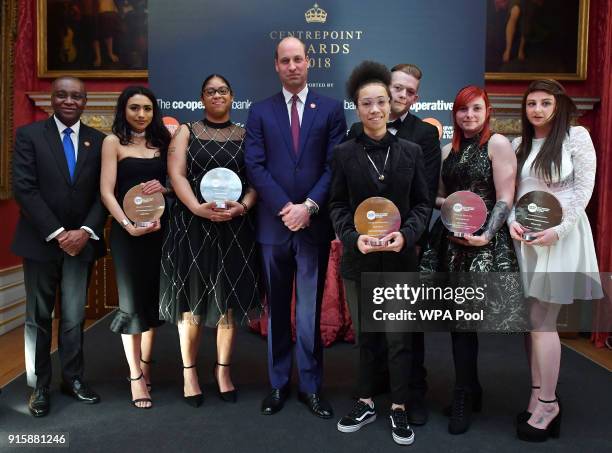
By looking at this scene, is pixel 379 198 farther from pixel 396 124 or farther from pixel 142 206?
pixel 142 206

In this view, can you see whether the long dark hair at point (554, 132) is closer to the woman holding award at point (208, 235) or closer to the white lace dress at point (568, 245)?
the white lace dress at point (568, 245)

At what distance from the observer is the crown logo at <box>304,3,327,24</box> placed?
13.5 feet

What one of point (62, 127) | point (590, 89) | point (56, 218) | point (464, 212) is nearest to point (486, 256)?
point (464, 212)

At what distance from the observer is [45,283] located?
2.77 meters

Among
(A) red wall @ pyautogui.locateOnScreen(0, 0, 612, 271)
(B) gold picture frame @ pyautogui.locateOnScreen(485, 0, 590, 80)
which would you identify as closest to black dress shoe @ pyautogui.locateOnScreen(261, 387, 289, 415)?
(A) red wall @ pyautogui.locateOnScreen(0, 0, 612, 271)

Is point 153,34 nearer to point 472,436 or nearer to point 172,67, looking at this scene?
point 172,67

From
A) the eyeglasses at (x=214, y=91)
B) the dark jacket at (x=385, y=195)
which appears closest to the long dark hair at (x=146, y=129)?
the eyeglasses at (x=214, y=91)

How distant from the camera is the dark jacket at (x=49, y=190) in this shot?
2656 millimetres

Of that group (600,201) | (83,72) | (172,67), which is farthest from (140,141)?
(600,201)

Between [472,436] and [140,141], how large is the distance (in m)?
2.09

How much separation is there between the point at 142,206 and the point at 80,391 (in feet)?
3.45

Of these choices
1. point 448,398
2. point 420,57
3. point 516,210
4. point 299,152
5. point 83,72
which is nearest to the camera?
point 516,210

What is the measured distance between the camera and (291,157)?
2664 millimetres

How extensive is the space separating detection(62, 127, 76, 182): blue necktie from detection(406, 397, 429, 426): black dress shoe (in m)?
1.98
